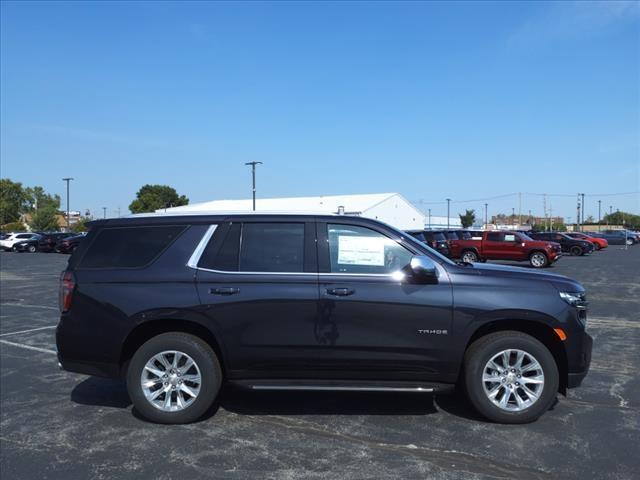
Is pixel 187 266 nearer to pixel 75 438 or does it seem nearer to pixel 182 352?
pixel 182 352

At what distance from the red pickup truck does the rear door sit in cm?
2052

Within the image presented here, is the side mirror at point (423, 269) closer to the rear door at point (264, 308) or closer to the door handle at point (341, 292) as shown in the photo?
the door handle at point (341, 292)

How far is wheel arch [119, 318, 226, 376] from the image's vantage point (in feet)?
15.8

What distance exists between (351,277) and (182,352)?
161 centimetres

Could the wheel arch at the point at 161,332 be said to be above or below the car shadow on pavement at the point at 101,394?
above

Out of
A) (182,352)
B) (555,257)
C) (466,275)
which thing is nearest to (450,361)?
(466,275)

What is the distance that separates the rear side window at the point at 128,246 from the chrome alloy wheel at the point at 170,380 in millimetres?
881

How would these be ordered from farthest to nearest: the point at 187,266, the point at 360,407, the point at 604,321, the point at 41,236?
the point at 41,236 → the point at 604,321 → the point at 360,407 → the point at 187,266

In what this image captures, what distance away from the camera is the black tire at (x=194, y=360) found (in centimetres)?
470

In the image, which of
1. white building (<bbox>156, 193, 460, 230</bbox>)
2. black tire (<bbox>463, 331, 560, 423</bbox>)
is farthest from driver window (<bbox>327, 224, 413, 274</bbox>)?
white building (<bbox>156, 193, 460, 230</bbox>)

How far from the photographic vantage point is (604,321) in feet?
31.7

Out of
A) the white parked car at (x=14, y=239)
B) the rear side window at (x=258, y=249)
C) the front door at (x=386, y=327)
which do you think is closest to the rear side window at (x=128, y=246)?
the rear side window at (x=258, y=249)

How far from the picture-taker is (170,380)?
187 inches

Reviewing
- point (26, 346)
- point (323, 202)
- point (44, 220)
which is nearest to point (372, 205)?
point (323, 202)
